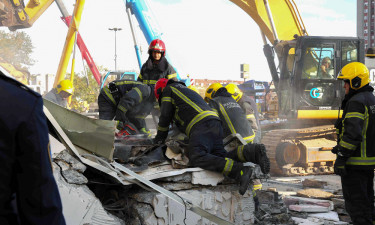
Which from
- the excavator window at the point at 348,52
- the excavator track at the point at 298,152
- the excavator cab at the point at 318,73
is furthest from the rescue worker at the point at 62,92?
the excavator window at the point at 348,52

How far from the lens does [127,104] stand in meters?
6.36

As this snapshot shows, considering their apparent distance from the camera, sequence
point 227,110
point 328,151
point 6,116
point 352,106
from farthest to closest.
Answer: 1. point 328,151
2. point 227,110
3. point 352,106
4. point 6,116

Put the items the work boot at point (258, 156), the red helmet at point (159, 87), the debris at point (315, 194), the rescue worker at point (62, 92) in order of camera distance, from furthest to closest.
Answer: the rescue worker at point (62, 92), the debris at point (315, 194), the red helmet at point (159, 87), the work boot at point (258, 156)

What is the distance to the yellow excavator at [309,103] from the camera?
394 inches

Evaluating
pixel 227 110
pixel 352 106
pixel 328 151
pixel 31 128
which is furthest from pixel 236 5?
pixel 31 128

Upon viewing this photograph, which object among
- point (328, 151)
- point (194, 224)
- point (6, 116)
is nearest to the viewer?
point (6, 116)

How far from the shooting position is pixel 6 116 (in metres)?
1.33

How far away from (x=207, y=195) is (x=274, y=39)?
23.4 ft

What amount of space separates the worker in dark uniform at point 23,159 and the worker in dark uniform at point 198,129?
3172 millimetres

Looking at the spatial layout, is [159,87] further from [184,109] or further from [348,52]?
[348,52]

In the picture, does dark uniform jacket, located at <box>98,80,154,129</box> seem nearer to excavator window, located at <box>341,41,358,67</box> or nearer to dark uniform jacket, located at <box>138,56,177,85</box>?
dark uniform jacket, located at <box>138,56,177,85</box>

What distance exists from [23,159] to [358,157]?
409 cm

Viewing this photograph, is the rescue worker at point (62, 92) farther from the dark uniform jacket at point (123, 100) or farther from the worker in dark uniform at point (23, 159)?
the worker in dark uniform at point (23, 159)

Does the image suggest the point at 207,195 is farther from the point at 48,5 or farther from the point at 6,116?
the point at 48,5
